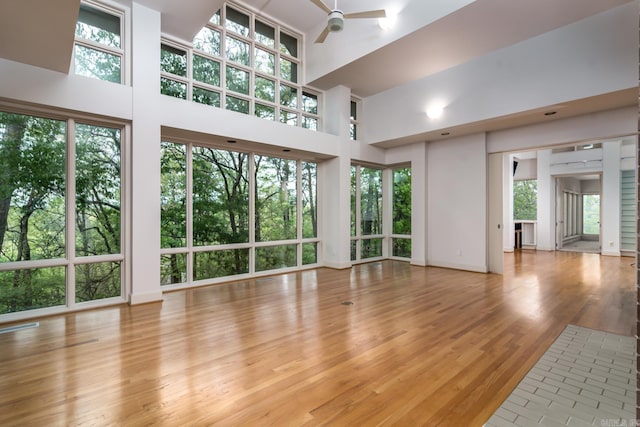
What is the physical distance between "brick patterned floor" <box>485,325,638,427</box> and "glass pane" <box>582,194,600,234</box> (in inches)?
591

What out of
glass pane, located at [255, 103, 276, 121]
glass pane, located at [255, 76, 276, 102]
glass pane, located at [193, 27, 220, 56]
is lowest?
glass pane, located at [255, 103, 276, 121]

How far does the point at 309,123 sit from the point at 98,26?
4.08m

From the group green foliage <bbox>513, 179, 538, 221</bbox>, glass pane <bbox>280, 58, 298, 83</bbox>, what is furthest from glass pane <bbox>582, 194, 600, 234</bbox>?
glass pane <bbox>280, 58, 298, 83</bbox>

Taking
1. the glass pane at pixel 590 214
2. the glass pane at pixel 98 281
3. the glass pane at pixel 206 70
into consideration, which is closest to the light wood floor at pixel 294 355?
the glass pane at pixel 98 281

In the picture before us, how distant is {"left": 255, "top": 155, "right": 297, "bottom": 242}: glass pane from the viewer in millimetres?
6480

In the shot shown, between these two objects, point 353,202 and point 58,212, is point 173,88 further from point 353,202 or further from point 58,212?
point 353,202

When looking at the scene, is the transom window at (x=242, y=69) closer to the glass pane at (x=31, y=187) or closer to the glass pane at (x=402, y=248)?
the glass pane at (x=31, y=187)

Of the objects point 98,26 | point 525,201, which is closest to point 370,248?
point 98,26

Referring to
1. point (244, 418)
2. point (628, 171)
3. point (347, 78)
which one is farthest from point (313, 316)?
point (628, 171)

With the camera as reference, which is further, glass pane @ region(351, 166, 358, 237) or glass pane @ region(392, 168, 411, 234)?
glass pane @ region(392, 168, 411, 234)

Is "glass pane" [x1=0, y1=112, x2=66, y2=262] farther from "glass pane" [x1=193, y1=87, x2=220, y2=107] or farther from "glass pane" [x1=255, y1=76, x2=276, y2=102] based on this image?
"glass pane" [x1=255, y1=76, x2=276, y2=102]

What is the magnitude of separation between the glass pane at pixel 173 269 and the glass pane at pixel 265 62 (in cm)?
395

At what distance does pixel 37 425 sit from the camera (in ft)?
6.44

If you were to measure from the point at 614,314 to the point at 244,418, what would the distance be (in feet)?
15.8
